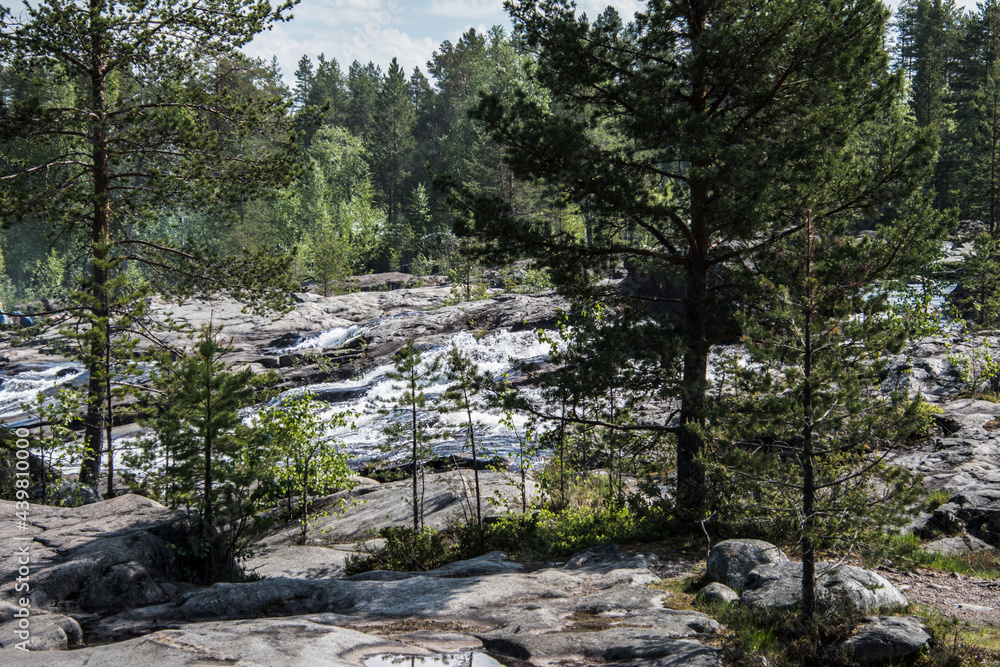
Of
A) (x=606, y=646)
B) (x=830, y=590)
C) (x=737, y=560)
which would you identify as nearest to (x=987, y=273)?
(x=737, y=560)

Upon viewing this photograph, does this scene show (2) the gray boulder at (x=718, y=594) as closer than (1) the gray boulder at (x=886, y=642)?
No

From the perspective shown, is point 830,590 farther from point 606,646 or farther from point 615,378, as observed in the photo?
point 615,378

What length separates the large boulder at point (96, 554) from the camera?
20.2 feet

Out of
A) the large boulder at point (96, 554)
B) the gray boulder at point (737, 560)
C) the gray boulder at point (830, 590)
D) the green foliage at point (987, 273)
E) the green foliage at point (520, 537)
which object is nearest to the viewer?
the gray boulder at point (830, 590)

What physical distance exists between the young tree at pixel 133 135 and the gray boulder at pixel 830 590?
9.25 metres

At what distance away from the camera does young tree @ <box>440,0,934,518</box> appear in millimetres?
7703

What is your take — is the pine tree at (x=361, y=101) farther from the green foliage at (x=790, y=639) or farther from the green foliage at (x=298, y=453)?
the green foliage at (x=790, y=639)

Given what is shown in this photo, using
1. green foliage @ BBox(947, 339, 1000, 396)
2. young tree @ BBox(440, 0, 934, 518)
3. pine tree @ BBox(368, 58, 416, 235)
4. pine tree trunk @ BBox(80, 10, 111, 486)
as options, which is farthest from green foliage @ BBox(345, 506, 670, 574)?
pine tree @ BBox(368, 58, 416, 235)

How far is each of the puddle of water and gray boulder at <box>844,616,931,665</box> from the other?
262cm

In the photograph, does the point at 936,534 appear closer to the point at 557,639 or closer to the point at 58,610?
the point at 557,639

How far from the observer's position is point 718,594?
5.92m

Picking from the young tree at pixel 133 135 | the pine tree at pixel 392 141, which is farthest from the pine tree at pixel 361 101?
the young tree at pixel 133 135

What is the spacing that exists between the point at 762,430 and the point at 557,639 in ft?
7.79

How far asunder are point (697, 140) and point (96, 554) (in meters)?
8.28
